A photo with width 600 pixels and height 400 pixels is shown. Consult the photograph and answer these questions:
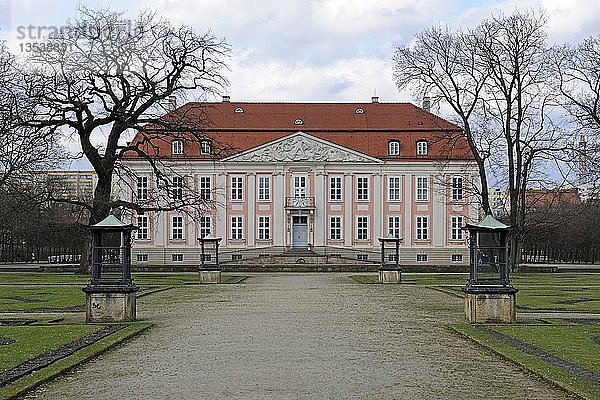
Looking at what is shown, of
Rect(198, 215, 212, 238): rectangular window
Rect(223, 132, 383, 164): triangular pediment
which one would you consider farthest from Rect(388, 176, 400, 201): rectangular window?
Rect(198, 215, 212, 238): rectangular window

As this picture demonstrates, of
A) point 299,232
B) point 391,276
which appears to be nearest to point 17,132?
point 391,276

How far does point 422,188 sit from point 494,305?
2281 inches

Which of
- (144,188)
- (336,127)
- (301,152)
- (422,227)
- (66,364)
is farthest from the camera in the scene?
(336,127)

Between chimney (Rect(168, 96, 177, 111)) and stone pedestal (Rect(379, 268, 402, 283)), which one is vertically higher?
chimney (Rect(168, 96, 177, 111))

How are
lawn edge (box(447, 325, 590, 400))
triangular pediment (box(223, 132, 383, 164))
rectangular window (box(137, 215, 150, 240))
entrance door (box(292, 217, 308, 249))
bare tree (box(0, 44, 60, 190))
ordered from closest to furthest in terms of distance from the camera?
1. lawn edge (box(447, 325, 590, 400))
2. bare tree (box(0, 44, 60, 190))
3. triangular pediment (box(223, 132, 383, 164))
4. rectangular window (box(137, 215, 150, 240))
5. entrance door (box(292, 217, 308, 249))

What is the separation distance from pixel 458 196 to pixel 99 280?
5915 cm

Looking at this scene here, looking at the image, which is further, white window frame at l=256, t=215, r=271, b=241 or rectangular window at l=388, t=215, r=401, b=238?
rectangular window at l=388, t=215, r=401, b=238

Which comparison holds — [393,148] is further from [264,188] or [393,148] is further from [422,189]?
[264,188]

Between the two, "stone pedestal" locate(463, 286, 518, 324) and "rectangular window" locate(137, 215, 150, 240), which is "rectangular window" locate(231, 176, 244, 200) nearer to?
"rectangular window" locate(137, 215, 150, 240)

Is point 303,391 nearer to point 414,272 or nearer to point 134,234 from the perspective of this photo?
point 414,272

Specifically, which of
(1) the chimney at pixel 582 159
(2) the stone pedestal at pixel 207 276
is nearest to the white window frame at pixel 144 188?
(2) the stone pedestal at pixel 207 276

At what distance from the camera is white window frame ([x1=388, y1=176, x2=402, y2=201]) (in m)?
77.0

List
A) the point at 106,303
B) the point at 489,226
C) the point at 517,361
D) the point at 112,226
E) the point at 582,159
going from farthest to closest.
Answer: the point at 582,159, the point at 112,226, the point at 489,226, the point at 106,303, the point at 517,361

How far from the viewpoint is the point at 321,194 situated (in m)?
77.1
